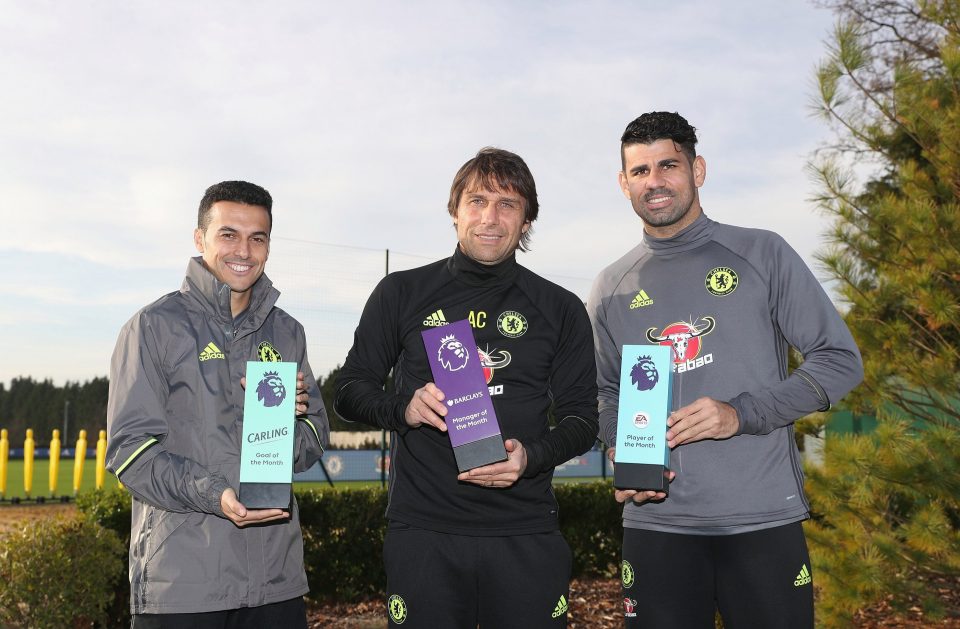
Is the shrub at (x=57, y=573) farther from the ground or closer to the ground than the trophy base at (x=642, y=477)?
closer to the ground

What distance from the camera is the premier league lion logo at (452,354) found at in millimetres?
2805

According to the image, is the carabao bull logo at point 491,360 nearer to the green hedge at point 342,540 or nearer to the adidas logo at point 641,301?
the adidas logo at point 641,301

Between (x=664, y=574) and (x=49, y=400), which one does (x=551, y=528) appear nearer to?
(x=664, y=574)

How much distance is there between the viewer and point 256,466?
276 centimetres

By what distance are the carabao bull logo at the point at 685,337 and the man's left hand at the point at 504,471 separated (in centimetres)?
Answer: 79

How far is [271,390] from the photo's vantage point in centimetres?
285

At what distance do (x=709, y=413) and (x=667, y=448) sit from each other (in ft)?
0.72


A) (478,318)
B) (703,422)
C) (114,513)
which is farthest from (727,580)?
(114,513)

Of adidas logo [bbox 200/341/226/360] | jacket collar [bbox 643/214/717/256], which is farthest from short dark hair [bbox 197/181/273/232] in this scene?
jacket collar [bbox 643/214/717/256]

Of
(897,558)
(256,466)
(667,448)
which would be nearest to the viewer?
(256,466)

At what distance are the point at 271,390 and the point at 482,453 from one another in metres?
0.76

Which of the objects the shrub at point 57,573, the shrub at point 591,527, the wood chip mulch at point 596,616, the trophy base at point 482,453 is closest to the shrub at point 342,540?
the wood chip mulch at point 596,616

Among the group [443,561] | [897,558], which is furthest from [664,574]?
[897,558]

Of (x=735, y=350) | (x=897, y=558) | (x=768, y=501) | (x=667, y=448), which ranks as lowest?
(x=897, y=558)
